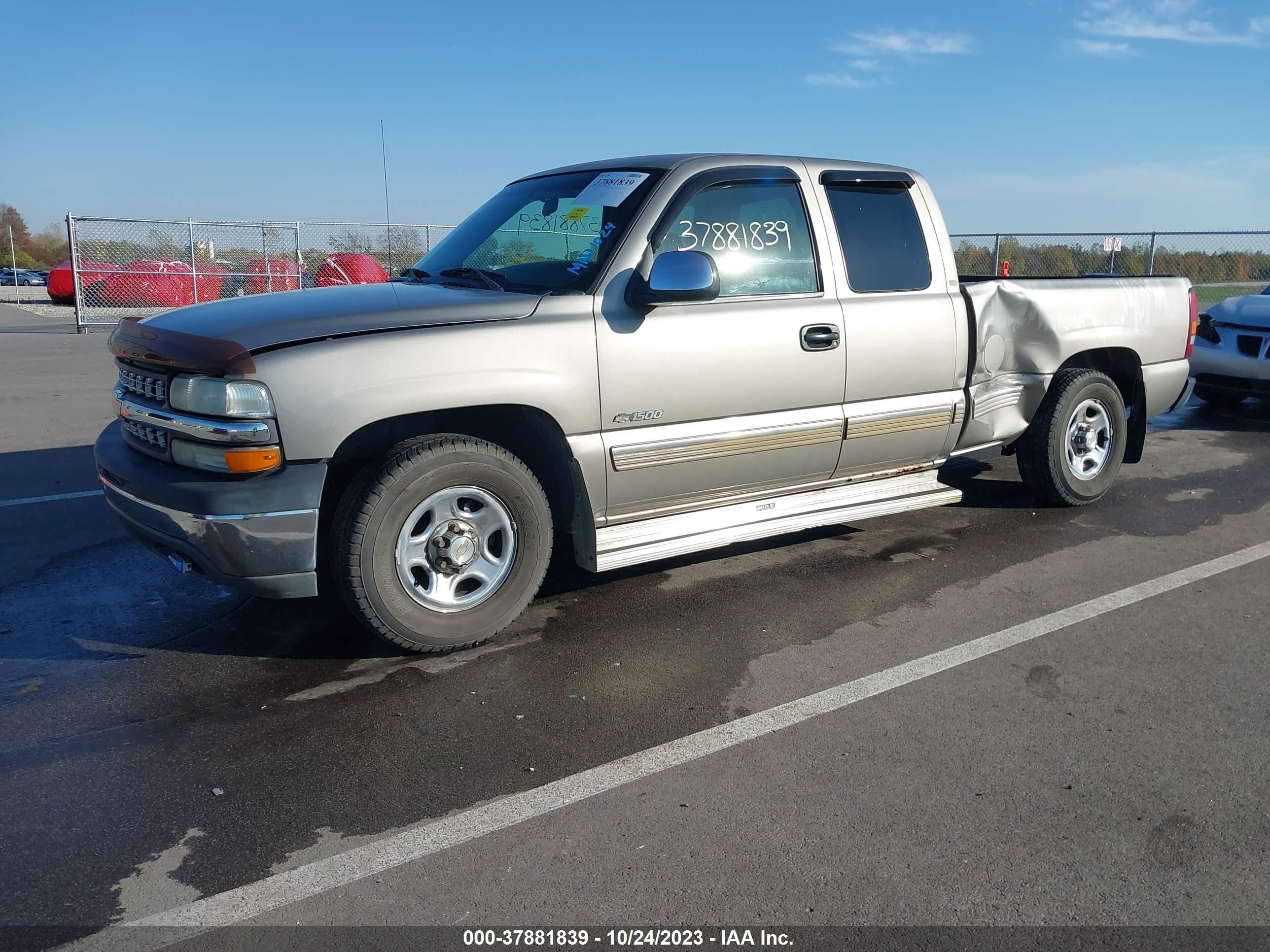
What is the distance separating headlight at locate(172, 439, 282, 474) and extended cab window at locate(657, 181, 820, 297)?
71.2 inches

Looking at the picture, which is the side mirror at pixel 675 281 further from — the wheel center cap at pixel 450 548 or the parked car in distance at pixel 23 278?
the parked car in distance at pixel 23 278

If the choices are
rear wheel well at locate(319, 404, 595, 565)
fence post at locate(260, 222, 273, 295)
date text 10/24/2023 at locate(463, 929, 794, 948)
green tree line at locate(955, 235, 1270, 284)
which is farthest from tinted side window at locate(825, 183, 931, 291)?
fence post at locate(260, 222, 273, 295)

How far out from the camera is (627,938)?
236cm

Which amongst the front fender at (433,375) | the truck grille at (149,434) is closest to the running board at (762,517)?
the front fender at (433,375)

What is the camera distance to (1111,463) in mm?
6355

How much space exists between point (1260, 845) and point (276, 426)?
10.6ft

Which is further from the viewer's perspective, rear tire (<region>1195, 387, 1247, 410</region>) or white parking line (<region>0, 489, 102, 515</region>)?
rear tire (<region>1195, 387, 1247, 410</region>)

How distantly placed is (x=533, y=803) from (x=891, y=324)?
3083 millimetres

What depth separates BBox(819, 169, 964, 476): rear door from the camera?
194 inches

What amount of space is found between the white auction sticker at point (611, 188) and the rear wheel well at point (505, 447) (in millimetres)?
1089

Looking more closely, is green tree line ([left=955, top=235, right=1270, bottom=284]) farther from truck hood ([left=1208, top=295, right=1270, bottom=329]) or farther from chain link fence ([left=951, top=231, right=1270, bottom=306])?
truck hood ([left=1208, top=295, right=1270, bottom=329])

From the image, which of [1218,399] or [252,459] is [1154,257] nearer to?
[1218,399]

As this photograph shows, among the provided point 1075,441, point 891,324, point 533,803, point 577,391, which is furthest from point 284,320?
point 1075,441

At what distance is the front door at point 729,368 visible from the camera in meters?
4.23
